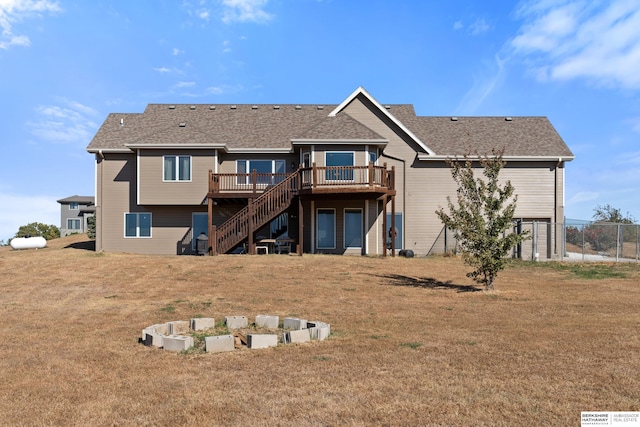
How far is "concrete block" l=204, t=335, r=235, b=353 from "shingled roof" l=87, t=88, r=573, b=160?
16.5 metres

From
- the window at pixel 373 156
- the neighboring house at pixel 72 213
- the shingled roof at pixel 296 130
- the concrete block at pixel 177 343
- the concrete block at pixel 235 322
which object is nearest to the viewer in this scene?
the concrete block at pixel 177 343

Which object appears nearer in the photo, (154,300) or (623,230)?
(154,300)

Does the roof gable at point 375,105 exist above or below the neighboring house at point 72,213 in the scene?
above

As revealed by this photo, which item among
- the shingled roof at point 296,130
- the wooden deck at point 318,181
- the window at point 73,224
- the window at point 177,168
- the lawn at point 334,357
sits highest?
the shingled roof at point 296,130

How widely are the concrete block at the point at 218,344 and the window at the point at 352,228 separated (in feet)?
56.6

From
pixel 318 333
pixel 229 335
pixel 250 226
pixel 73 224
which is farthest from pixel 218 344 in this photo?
pixel 73 224

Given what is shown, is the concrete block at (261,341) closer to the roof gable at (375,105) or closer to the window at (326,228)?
the window at (326,228)

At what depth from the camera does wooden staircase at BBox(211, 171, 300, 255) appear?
870 inches

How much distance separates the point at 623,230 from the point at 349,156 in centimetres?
1490

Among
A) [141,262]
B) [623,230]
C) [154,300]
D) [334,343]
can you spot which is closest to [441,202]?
[623,230]

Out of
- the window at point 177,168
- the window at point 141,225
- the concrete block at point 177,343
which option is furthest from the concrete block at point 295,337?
the window at point 141,225

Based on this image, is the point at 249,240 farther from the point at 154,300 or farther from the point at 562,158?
the point at 562,158

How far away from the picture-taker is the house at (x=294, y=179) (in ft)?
76.2

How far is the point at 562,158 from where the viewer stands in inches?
1016
